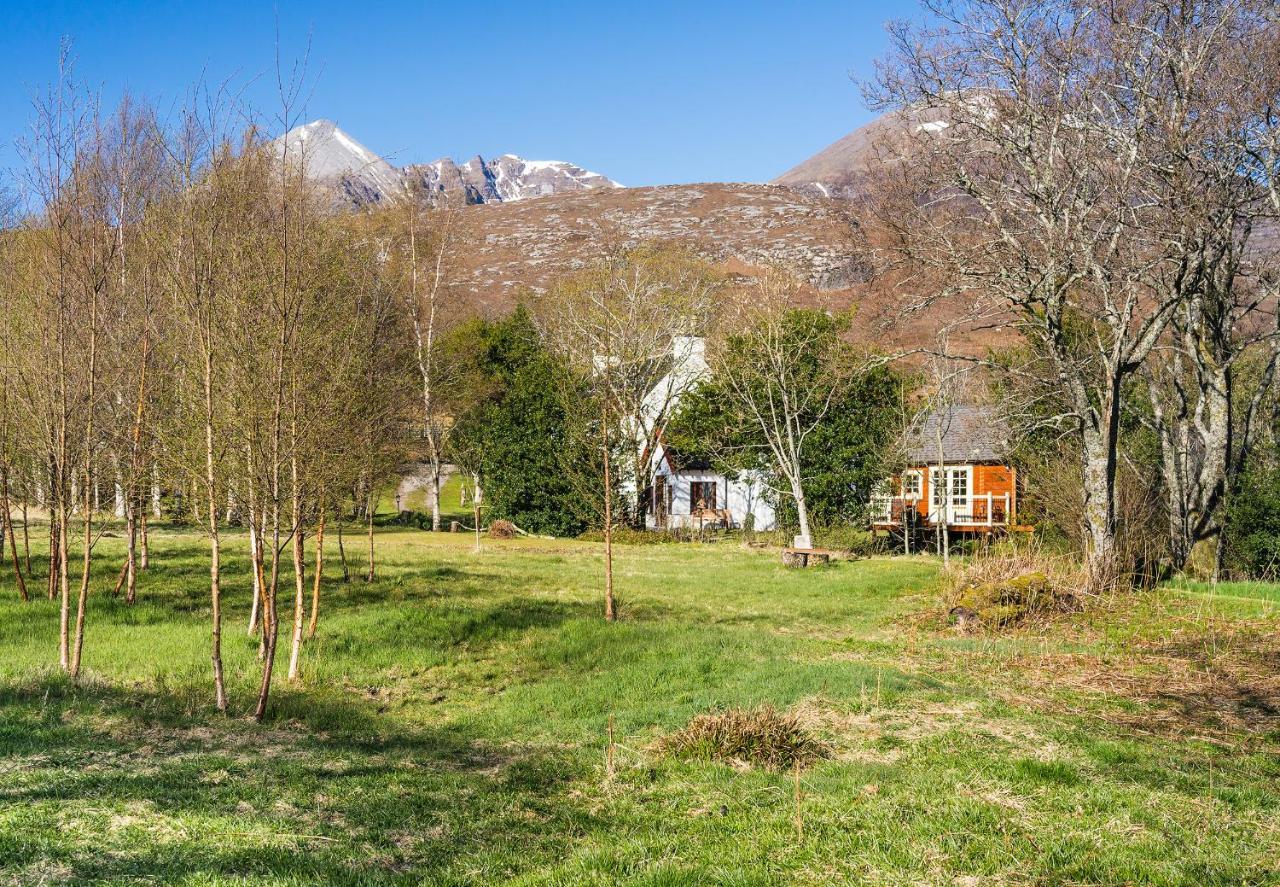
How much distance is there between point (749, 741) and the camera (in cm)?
711

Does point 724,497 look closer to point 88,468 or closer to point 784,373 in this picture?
point 784,373

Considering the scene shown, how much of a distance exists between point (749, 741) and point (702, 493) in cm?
2863

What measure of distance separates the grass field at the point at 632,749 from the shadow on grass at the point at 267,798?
0.03 m

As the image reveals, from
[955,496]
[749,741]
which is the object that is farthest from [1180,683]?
[955,496]

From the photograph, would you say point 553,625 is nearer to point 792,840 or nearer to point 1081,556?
point 792,840

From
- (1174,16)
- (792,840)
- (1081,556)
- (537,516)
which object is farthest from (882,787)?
(537,516)

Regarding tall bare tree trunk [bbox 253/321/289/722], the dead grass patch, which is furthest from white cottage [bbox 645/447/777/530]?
tall bare tree trunk [bbox 253/321/289/722]

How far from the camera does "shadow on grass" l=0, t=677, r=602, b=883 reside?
4.77 m

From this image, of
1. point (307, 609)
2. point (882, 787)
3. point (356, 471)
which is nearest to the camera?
point (882, 787)

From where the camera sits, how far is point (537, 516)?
33.2 meters

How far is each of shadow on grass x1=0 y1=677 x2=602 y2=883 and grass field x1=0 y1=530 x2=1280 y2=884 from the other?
0.10ft

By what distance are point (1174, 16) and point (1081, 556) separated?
10.2 meters

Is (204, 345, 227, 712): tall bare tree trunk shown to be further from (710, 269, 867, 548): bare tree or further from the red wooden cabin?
the red wooden cabin

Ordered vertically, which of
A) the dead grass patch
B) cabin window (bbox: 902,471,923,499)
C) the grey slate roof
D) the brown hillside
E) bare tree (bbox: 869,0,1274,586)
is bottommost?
the dead grass patch
